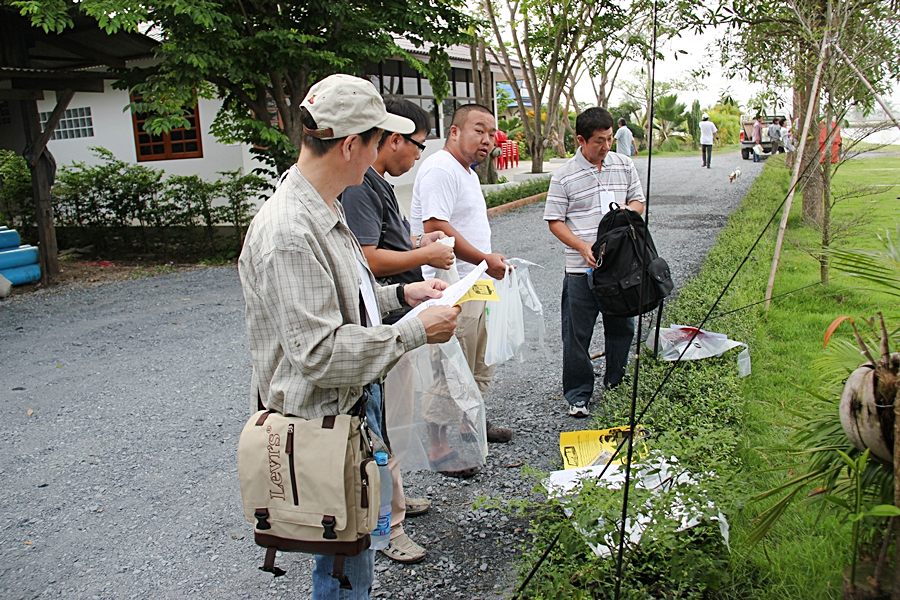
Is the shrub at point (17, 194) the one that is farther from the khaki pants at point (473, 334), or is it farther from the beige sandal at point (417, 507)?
the beige sandal at point (417, 507)

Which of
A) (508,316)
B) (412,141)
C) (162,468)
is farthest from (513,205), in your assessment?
(412,141)

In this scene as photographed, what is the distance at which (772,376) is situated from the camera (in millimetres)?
5180

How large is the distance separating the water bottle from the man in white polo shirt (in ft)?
4.40

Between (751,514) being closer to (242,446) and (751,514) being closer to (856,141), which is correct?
(242,446)

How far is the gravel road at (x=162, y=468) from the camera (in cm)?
331

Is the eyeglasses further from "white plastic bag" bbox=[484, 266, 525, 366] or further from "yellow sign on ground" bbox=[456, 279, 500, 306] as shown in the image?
"white plastic bag" bbox=[484, 266, 525, 366]

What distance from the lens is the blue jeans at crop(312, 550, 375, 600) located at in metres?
2.24

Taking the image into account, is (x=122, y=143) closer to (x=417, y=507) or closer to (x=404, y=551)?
(x=417, y=507)

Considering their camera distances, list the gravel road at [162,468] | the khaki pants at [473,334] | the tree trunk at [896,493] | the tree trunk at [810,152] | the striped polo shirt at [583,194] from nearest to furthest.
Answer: the tree trunk at [896,493] → the gravel road at [162,468] → the khaki pants at [473,334] → the striped polo shirt at [583,194] → the tree trunk at [810,152]

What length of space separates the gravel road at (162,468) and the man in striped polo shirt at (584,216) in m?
0.36

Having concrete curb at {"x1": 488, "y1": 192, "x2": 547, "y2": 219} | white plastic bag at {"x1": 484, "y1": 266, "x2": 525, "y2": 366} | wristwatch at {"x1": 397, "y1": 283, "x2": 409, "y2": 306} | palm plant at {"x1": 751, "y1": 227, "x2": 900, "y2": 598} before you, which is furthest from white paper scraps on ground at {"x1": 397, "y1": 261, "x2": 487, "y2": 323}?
concrete curb at {"x1": 488, "y1": 192, "x2": 547, "y2": 219}

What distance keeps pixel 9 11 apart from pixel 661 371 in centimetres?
922

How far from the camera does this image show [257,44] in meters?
9.81

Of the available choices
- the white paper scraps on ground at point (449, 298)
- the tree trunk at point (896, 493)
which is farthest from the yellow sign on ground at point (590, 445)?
the tree trunk at point (896, 493)
